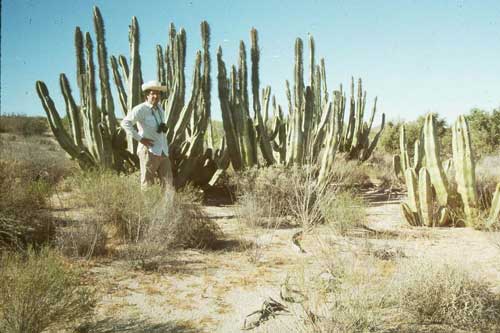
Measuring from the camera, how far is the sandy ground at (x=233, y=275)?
3.52 meters

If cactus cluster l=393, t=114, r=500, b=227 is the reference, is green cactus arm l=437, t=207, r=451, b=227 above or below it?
below

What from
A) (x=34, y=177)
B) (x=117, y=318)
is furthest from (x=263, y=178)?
(x=34, y=177)

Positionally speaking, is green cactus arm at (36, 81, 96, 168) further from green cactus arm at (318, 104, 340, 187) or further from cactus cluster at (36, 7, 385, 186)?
green cactus arm at (318, 104, 340, 187)

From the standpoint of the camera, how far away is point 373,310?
3.21 metres

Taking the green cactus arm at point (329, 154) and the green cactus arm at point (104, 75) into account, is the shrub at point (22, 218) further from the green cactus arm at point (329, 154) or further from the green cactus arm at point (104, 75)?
the green cactus arm at point (329, 154)

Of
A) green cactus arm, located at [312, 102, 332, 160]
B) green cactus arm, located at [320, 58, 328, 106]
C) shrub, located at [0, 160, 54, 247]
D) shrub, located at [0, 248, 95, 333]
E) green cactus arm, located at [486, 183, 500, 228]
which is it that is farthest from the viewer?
green cactus arm, located at [320, 58, 328, 106]

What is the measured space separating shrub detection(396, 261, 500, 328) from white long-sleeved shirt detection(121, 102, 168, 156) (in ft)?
15.4

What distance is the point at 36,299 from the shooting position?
294 cm

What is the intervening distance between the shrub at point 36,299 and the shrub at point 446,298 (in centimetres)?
272

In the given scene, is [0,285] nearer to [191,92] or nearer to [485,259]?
[485,259]

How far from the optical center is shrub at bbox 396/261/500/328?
133 inches

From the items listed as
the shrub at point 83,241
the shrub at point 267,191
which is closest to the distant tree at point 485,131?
the shrub at point 267,191

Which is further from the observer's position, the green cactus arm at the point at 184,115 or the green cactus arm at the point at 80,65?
the green cactus arm at the point at 184,115

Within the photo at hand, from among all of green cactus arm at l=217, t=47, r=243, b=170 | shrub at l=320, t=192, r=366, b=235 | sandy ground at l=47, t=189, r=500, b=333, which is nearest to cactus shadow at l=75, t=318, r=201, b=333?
sandy ground at l=47, t=189, r=500, b=333
